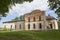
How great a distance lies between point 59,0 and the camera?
23.5m

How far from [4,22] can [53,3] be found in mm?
23798

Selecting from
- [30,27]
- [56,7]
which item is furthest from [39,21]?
[56,7]

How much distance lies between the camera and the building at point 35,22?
42.0 m

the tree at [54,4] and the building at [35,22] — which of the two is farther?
the building at [35,22]

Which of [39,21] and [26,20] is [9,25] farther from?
[39,21]

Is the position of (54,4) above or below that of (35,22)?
above

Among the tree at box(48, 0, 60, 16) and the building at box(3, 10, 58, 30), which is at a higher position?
the tree at box(48, 0, 60, 16)

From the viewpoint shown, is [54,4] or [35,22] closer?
[54,4]

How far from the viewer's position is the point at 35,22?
44594 mm

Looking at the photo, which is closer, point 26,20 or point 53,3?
point 53,3

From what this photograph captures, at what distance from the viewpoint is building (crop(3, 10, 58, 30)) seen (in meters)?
42.0

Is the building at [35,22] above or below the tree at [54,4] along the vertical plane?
below

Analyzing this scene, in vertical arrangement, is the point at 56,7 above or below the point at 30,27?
above

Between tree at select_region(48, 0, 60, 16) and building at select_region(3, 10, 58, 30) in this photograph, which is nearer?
tree at select_region(48, 0, 60, 16)
